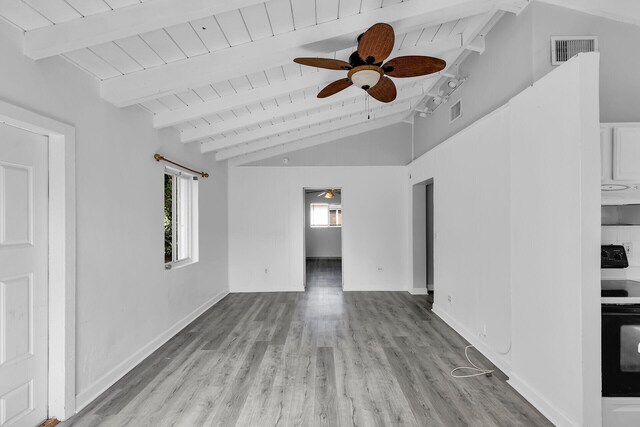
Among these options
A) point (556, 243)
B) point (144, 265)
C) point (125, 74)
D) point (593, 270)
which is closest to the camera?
point (593, 270)

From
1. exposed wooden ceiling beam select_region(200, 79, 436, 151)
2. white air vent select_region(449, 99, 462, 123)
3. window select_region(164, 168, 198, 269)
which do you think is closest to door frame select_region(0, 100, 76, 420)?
window select_region(164, 168, 198, 269)

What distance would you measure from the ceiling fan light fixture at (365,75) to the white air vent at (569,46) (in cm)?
133

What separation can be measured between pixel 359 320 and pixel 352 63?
3.22m

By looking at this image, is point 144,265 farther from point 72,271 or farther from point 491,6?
point 491,6

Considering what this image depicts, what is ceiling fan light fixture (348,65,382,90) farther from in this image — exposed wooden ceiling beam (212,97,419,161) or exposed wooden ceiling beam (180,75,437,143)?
exposed wooden ceiling beam (212,97,419,161)

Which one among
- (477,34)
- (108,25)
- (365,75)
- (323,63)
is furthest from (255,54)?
(477,34)

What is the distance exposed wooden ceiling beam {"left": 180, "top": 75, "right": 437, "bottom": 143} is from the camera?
4.23m

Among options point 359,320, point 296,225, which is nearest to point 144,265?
point 359,320

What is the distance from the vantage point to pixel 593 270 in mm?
2018

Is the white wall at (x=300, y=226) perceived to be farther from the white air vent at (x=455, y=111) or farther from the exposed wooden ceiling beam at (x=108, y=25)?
the exposed wooden ceiling beam at (x=108, y=25)

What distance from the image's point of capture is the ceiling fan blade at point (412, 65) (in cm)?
242

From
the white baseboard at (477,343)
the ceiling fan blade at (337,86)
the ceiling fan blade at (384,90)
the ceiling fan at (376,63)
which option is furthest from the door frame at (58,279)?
the white baseboard at (477,343)

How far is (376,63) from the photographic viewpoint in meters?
2.42

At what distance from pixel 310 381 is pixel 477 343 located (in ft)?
5.90
